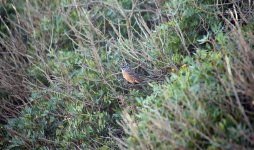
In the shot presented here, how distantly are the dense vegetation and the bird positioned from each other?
10 centimetres

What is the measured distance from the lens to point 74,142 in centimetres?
570

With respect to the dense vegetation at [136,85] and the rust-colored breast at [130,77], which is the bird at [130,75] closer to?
the rust-colored breast at [130,77]

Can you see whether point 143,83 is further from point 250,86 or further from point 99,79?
point 250,86

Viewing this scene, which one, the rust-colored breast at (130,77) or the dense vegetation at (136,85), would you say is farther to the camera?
the rust-colored breast at (130,77)

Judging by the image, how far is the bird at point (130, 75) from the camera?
5.65m

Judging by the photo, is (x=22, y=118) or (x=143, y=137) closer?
(x=143, y=137)

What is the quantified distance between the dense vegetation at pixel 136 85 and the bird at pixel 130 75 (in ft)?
0.33

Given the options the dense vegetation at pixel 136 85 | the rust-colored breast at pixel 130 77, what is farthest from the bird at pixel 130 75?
the dense vegetation at pixel 136 85

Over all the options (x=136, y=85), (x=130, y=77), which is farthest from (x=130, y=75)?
(x=136, y=85)

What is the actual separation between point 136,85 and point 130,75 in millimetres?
259

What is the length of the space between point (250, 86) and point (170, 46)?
2.25 m

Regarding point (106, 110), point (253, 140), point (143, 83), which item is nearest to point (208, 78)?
point (253, 140)

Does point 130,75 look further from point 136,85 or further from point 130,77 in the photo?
point 136,85

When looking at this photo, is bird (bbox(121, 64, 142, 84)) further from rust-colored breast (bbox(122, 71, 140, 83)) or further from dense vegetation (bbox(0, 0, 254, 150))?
dense vegetation (bbox(0, 0, 254, 150))
